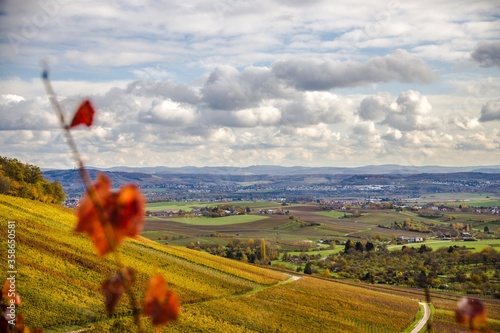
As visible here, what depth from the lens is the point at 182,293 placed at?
160 ft

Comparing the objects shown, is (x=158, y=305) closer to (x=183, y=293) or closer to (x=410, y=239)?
(x=183, y=293)

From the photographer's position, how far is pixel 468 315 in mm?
2289

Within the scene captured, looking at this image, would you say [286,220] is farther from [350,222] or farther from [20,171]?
[20,171]

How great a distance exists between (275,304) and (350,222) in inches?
5576

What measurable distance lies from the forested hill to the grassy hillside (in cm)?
800

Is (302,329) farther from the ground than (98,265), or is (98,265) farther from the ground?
(98,265)

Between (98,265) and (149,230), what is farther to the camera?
(149,230)

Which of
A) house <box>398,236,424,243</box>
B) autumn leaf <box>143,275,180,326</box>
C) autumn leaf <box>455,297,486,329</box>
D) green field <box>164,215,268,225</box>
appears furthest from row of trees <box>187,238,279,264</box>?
autumn leaf <box>143,275,180,326</box>

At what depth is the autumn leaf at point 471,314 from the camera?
2275 mm

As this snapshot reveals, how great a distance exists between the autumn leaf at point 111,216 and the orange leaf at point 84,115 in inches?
13.1

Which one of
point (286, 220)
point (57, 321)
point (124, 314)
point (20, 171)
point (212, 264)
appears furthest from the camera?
point (286, 220)

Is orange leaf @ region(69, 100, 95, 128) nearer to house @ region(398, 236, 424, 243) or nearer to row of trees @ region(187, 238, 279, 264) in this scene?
row of trees @ region(187, 238, 279, 264)

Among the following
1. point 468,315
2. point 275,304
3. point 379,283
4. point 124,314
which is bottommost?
point 379,283

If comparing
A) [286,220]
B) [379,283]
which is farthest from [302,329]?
[286,220]
